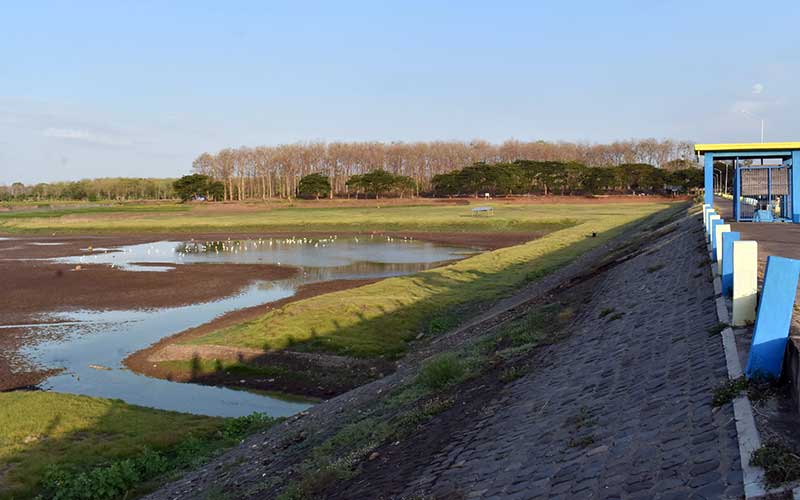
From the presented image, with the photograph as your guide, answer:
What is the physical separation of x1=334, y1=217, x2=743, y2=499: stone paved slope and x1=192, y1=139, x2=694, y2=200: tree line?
552ft

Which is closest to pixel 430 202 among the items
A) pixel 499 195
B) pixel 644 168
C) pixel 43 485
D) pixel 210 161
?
pixel 499 195

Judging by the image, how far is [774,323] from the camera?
6898 mm

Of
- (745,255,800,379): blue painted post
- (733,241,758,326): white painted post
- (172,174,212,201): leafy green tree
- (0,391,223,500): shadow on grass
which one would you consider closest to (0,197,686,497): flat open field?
(0,391,223,500): shadow on grass

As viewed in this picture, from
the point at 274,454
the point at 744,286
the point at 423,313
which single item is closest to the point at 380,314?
the point at 423,313

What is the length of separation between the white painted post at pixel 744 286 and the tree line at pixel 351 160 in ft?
558

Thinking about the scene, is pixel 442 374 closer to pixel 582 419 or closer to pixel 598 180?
pixel 582 419

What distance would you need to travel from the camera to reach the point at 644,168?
13362 centimetres

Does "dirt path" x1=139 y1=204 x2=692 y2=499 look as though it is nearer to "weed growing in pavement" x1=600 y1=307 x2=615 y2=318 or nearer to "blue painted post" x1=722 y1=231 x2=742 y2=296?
"weed growing in pavement" x1=600 y1=307 x2=615 y2=318

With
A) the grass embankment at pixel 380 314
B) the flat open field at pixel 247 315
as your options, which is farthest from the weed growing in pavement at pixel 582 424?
the grass embankment at pixel 380 314

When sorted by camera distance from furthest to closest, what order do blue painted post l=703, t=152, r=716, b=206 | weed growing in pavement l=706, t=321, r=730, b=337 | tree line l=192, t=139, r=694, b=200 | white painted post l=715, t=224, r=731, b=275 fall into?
tree line l=192, t=139, r=694, b=200
blue painted post l=703, t=152, r=716, b=206
white painted post l=715, t=224, r=731, b=275
weed growing in pavement l=706, t=321, r=730, b=337

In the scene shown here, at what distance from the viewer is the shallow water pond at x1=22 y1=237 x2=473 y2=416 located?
70.0 feet

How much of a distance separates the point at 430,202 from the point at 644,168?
43182 millimetres

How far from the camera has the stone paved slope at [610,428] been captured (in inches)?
235

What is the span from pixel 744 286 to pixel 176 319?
29.1m
